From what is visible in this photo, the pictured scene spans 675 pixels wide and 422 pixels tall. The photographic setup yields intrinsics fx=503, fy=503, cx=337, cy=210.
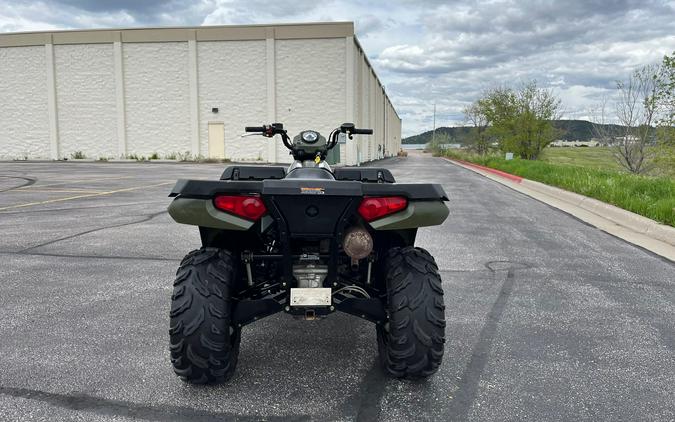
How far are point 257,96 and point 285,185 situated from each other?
113 ft

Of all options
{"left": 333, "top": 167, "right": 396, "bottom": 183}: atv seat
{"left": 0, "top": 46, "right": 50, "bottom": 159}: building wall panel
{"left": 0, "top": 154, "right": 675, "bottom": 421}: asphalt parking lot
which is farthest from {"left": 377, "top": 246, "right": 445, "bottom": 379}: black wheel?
{"left": 0, "top": 46, "right": 50, "bottom": 159}: building wall panel

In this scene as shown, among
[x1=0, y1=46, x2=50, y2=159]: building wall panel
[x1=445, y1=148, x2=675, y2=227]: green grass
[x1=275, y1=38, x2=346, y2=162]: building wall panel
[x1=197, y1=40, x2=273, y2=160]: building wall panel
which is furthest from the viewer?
[x1=0, y1=46, x2=50, y2=159]: building wall panel

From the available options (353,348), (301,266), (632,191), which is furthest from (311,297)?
(632,191)

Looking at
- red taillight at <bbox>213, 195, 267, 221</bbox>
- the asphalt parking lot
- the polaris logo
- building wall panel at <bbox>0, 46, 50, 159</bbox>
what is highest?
building wall panel at <bbox>0, 46, 50, 159</bbox>

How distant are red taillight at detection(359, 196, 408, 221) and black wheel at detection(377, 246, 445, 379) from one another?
42cm

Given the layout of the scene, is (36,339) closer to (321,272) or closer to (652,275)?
(321,272)

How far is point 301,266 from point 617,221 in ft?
28.2

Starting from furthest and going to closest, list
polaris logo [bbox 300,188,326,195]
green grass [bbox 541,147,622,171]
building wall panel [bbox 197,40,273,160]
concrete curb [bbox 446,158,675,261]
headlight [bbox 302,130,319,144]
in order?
building wall panel [bbox 197,40,273,160] < green grass [bbox 541,147,622,171] < concrete curb [bbox 446,158,675,261] < headlight [bbox 302,130,319,144] < polaris logo [bbox 300,188,326,195]

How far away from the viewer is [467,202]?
12641mm

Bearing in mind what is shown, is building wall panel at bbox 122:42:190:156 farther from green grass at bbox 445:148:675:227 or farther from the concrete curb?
the concrete curb

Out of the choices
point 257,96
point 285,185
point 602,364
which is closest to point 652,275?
point 602,364

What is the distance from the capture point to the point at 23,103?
38375mm

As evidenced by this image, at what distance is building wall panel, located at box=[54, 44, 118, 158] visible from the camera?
37.0 metres

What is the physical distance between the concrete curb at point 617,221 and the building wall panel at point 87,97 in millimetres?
32772
